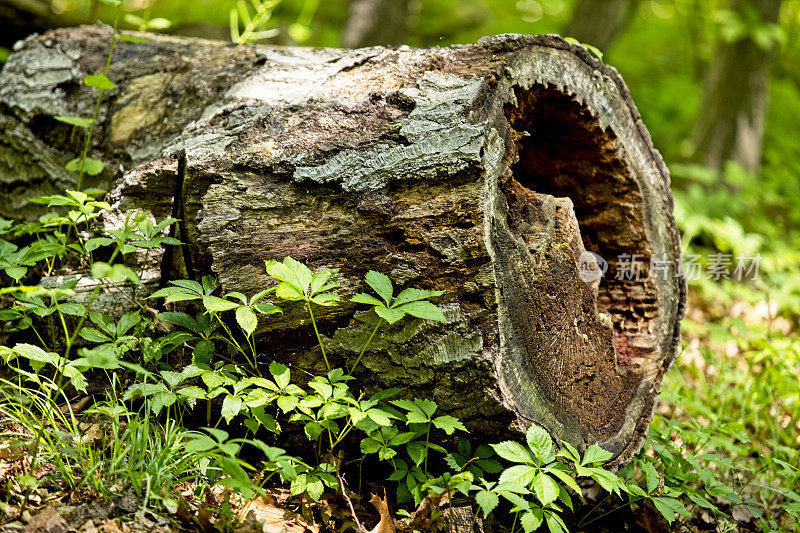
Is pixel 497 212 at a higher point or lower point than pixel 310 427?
higher

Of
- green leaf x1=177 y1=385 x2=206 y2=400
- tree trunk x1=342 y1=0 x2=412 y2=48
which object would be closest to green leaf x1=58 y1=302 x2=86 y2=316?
green leaf x1=177 y1=385 x2=206 y2=400

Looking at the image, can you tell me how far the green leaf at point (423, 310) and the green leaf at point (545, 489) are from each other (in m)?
0.52

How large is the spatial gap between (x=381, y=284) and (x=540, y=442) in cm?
65

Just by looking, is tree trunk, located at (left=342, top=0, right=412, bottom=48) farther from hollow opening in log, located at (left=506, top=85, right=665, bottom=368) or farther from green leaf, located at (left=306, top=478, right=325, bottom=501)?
green leaf, located at (left=306, top=478, right=325, bottom=501)

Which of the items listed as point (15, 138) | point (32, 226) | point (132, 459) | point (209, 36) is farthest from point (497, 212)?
point (209, 36)

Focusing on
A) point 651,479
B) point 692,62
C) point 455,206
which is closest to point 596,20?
point 692,62

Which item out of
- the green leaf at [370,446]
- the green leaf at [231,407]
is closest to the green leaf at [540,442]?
the green leaf at [370,446]

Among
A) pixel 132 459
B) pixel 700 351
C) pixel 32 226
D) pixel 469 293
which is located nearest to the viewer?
pixel 132 459

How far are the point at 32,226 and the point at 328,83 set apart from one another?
46.7 inches

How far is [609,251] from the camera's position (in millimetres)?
2488

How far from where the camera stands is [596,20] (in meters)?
5.53

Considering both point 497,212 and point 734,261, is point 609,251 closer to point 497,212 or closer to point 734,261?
point 497,212

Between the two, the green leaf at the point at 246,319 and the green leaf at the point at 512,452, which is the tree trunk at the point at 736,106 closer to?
the green leaf at the point at 512,452

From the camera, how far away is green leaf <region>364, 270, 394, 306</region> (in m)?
1.65
